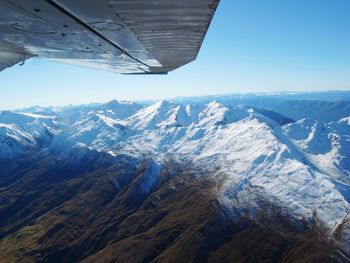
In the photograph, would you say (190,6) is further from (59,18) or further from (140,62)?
(140,62)

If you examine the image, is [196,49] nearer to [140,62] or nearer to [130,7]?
[140,62]

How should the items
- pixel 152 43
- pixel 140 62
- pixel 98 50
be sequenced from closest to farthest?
pixel 152 43 < pixel 98 50 < pixel 140 62

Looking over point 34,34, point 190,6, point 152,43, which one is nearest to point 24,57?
point 34,34

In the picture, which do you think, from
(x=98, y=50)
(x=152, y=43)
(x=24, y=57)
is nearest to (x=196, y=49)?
(x=152, y=43)

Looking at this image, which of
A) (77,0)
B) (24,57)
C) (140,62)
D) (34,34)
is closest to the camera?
(77,0)

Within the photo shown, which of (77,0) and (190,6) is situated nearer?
(77,0)

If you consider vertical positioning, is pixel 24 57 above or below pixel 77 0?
below
